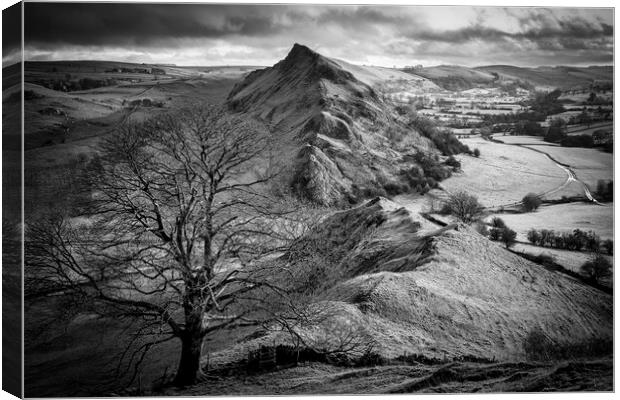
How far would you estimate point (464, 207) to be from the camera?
421 inches

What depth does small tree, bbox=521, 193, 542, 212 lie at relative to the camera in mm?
10094

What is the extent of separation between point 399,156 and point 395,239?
167cm

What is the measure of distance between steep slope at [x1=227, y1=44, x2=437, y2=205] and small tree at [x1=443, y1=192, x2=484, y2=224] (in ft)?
3.29

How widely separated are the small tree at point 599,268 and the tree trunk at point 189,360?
6.01 meters

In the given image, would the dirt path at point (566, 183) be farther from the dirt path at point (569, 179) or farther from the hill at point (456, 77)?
the hill at point (456, 77)

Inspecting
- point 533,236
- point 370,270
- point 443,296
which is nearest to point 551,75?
point 533,236

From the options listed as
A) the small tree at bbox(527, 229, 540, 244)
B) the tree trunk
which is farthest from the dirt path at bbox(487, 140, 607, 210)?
the tree trunk

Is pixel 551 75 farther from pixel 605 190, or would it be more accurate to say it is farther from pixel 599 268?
pixel 599 268

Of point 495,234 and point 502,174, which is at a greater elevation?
point 502,174

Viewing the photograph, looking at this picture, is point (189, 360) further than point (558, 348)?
No

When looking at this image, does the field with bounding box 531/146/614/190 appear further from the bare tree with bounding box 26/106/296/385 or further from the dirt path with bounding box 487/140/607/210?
the bare tree with bounding box 26/106/296/385

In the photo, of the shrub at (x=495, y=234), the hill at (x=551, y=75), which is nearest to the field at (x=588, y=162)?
the hill at (x=551, y=75)

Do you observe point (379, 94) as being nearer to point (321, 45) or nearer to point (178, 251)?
point (321, 45)

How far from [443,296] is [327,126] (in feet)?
16.1
